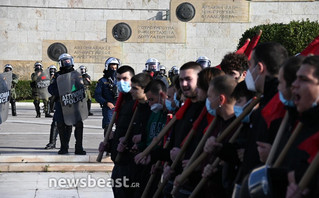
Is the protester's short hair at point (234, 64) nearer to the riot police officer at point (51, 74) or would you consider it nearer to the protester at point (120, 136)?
the protester at point (120, 136)

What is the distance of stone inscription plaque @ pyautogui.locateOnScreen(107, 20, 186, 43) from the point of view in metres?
29.3

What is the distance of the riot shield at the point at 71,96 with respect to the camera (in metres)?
11.0

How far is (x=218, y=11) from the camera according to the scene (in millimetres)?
29500

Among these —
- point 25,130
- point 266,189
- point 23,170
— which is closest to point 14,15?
point 25,130

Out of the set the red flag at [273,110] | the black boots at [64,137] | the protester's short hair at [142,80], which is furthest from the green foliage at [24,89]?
the red flag at [273,110]

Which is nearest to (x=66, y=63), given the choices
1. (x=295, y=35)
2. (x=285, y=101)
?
(x=285, y=101)

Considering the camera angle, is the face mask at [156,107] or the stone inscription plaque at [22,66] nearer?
the face mask at [156,107]

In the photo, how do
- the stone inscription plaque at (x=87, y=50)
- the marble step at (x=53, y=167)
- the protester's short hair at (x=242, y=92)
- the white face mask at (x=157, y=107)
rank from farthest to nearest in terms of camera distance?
the stone inscription plaque at (x=87, y=50) < the marble step at (x=53, y=167) < the white face mask at (x=157, y=107) < the protester's short hair at (x=242, y=92)

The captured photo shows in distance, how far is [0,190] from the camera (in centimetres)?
822

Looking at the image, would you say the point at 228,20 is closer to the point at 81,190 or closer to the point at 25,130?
the point at 25,130

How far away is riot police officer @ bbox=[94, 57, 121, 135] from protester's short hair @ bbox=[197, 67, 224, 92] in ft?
20.7

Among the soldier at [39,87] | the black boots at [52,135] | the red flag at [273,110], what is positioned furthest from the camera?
the soldier at [39,87]

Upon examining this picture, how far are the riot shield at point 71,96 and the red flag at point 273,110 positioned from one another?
7562 mm

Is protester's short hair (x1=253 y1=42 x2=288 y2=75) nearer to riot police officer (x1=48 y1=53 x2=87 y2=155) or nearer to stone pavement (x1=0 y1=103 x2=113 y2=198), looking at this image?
stone pavement (x1=0 y1=103 x2=113 y2=198)
